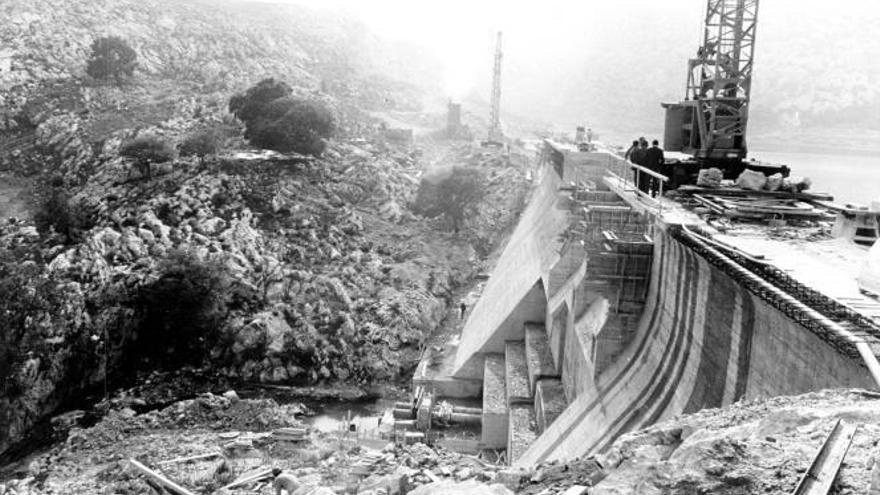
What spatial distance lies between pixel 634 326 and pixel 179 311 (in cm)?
2414

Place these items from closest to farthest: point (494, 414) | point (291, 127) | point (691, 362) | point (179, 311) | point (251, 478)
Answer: point (251, 478) → point (691, 362) → point (494, 414) → point (179, 311) → point (291, 127)

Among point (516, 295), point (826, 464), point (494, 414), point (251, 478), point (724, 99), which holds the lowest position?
point (494, 414)

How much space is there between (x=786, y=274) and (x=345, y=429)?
64.7 feet

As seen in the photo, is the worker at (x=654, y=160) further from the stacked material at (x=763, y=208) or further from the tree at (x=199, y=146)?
the tree at (x=199, y=146)

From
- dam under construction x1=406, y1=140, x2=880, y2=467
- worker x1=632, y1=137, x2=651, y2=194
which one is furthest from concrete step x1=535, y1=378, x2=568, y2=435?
worker x1=632, y1=137, x2=651, y2=194

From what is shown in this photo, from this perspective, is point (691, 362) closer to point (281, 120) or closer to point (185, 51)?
point (281, 120)

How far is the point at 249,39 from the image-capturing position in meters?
→ 86.0

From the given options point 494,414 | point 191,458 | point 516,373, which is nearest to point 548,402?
point 494,414

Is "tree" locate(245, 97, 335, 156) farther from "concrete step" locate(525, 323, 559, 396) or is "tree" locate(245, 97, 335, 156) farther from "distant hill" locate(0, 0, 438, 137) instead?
"concrete step" locate(525, 323, 559, 396)

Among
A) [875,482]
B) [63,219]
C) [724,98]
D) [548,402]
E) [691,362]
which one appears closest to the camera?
[875,482]

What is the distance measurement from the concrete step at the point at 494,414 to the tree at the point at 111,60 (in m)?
45.6

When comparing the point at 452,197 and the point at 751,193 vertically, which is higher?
the point at 751,193

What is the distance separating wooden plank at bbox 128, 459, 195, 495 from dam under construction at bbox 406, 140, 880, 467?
9.56 metres

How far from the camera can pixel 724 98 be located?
27672mm
